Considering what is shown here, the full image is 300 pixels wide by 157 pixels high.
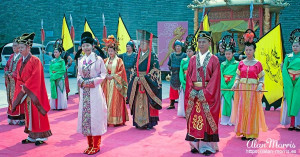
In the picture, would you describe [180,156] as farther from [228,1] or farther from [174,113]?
[228,1]

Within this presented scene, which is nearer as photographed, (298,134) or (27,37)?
(27,37)

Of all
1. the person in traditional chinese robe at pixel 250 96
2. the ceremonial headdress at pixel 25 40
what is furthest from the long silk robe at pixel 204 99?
the ceremonial headdress at pixel 25 40

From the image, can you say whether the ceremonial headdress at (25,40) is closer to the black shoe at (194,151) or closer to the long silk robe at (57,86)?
the black shoe at (194,151)

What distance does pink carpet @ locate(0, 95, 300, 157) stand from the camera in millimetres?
4669

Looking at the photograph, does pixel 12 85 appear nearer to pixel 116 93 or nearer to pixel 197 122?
pixel 116 93

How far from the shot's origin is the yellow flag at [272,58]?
25.0 feet

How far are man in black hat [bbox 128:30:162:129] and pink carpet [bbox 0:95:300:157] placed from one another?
0.26 metres

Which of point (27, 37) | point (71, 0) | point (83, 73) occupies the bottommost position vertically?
point (83, 73)

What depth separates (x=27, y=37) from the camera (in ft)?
16.6

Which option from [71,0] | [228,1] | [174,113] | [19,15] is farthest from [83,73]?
[19,15]

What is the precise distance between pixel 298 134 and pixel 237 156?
190 centimetres

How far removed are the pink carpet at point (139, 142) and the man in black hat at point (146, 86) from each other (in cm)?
26

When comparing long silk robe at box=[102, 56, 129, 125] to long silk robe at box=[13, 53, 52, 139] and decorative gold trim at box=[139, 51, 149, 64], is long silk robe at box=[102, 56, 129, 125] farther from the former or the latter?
long silk robe at box=[13, 53, 52, 139]

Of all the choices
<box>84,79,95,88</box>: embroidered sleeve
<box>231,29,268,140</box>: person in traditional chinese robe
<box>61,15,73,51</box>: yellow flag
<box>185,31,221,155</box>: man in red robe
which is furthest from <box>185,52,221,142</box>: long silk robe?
<box>61,15,73,51</box>: yellow flag
